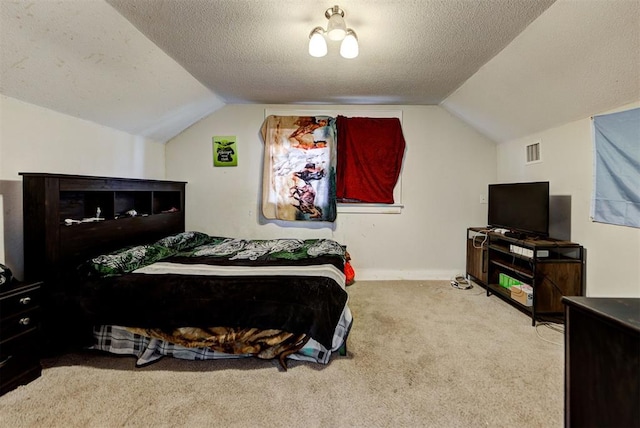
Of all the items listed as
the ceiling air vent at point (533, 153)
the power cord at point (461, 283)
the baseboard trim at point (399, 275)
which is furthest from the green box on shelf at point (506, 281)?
the ceiling air vent at point (533, 153)

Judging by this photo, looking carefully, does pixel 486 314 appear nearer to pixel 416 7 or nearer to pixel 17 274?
pixel 416 7

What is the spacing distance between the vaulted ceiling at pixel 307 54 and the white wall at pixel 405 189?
1.93ft

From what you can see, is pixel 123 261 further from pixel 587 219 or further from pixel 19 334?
pixel 587 219

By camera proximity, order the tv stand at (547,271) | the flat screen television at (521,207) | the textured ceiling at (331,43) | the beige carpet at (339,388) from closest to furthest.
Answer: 1. the beige carpet at (339,388)
2. the textured ceiling at (331,43)
3. the tv stand at (547,271)
4. the flat screen television at (521,207)

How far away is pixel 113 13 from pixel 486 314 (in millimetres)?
3812

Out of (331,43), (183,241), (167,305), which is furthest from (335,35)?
(183,241)

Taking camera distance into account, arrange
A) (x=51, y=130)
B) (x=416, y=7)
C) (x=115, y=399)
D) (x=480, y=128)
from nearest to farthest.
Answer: (x=115, y=399), (x=416, y=7), (x=51, y=130), (x=480, y=128)

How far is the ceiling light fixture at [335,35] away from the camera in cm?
164

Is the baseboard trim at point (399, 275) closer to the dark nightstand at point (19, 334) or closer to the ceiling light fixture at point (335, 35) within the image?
the ceiling light fixture at point (335, 35)

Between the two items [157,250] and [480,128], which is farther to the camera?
[480,128]

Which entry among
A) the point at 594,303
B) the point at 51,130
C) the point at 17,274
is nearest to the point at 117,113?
the point at 51,130

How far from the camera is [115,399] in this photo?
1488 millimetres

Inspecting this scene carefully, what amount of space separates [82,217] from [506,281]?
4.21 m

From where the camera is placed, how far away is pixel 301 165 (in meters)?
3.49
